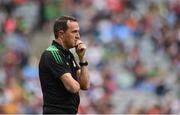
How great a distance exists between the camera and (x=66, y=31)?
6.72 metres

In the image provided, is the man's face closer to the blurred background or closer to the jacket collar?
the jacket collar

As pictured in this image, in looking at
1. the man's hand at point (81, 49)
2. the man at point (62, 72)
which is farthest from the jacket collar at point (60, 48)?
the man's hand at point (81, 49)

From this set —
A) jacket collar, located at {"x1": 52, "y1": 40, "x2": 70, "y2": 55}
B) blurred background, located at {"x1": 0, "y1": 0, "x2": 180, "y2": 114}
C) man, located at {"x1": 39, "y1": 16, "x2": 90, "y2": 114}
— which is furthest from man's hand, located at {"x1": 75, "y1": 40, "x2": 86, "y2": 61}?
blurred background, located at {"x1": 0, "y1": 0, "x2": 180, "y2": 114}

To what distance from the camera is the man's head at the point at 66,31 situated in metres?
6.70

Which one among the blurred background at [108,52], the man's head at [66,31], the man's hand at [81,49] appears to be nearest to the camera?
the man's hand at [81,49]

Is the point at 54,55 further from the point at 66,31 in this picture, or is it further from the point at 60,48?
the point at 66,31

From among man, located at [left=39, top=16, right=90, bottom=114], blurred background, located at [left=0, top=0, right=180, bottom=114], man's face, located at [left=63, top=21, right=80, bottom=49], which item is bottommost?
blurred background, located at [left=0, top=0, right=180, bottom=114]

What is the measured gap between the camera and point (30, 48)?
51.9ft

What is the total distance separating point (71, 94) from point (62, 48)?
0.44m

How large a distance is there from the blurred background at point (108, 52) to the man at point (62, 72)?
22.6 feet

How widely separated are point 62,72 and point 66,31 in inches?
16.0

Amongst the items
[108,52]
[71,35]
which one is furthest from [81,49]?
[108,52]

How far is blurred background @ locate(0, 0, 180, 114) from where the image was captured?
1394cm

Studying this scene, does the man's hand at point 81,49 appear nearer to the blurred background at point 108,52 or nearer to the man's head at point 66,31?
the man's head at point 66,31
